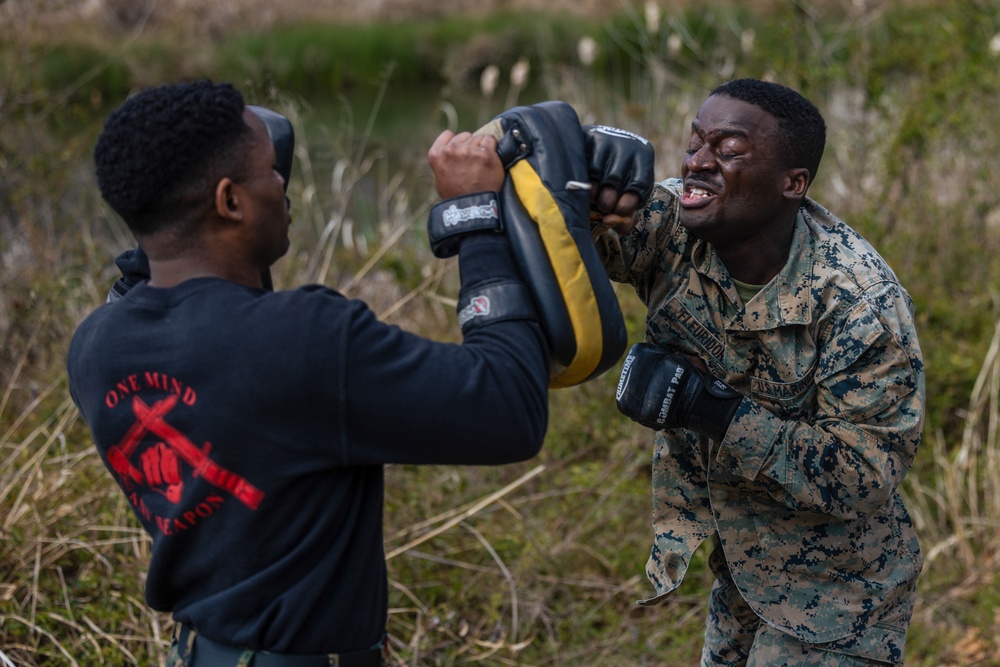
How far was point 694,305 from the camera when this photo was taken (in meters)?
2.70

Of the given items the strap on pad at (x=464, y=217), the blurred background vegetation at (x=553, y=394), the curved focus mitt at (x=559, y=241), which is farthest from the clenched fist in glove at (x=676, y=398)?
the blurred background vegetation at (x=553, y=394)

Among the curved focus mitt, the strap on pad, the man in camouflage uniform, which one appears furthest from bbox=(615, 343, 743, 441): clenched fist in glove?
the strap on pad

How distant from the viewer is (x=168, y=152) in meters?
1.81

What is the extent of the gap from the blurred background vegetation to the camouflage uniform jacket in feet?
3.79

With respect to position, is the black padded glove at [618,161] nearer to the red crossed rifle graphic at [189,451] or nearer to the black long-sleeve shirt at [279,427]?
the black long-sleeve shirt at [279,427]

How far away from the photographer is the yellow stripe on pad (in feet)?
6.63

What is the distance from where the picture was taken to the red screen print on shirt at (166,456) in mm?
1824

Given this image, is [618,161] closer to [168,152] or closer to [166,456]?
[168,152]

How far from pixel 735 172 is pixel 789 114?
192mm

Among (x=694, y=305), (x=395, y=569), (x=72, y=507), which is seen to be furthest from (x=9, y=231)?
(x=694, y=305)

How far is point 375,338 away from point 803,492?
1116 mm

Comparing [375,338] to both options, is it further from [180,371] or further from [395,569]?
[395,569]

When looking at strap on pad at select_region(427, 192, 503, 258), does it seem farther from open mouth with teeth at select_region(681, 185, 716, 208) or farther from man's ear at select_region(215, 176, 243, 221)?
open mouth with teeth at select_region(681, 185, 716, 208)

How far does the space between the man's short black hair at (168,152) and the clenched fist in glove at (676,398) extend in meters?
1.03
